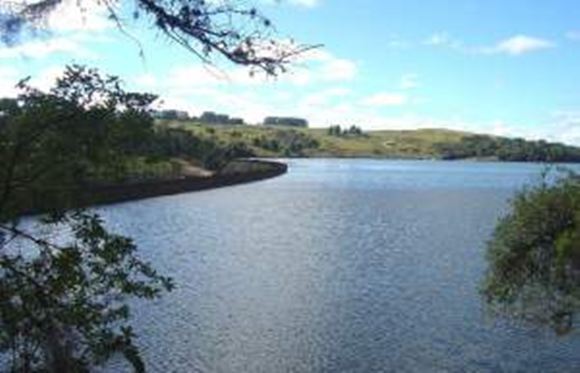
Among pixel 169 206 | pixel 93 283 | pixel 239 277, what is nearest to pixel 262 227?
pixel 169 206

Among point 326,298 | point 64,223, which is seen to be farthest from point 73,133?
point 326,298

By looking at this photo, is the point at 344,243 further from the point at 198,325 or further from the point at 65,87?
the point at 65,87

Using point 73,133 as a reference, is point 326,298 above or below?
below

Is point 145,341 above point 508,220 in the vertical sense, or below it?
below

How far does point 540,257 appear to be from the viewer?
1358 inches

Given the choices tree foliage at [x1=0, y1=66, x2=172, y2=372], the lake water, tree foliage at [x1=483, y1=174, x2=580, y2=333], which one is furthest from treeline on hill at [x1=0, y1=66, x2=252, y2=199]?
the lake water

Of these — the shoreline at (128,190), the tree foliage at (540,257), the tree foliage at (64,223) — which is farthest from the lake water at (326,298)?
the tree foliage at (64,223)

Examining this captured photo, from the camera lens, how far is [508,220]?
35.6 metres

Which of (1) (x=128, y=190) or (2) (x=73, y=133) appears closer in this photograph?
(2) (x=73, y=133)

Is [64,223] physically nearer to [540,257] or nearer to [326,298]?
[540,257]

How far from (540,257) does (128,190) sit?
96389 mm

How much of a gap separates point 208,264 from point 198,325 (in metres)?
23.4

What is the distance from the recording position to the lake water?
3900 cm

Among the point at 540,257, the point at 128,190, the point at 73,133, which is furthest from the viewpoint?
the point at 128,190
